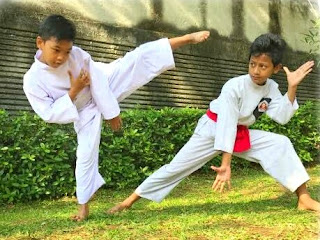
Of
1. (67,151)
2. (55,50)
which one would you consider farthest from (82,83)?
(67,151)

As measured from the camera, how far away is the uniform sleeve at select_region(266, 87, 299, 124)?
3711 mm

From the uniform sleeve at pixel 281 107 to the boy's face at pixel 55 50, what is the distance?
1.66 metres

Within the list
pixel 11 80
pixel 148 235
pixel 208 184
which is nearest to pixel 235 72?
pixel 208 184

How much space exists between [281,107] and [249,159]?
487mm

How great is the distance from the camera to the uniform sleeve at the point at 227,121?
349 cm

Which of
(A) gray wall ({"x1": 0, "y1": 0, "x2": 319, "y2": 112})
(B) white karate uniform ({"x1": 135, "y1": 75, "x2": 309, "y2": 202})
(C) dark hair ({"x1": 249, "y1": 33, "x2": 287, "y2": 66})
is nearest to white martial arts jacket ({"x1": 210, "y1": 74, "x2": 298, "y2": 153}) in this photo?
(B) white karate uniform ({"x1": 135, "y1": 75, "x2": 309, "y2": 202})

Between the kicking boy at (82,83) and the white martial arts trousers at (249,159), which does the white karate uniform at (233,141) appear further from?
the kicking boy at (82,83)

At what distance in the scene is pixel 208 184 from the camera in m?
5.84

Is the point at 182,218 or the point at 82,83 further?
the point at 82,83

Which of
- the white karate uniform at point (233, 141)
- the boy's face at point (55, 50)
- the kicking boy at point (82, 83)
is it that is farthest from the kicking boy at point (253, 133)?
the boy's face at point (55, 50)

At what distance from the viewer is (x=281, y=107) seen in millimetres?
3727

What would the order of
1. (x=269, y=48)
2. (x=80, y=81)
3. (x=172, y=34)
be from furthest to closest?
(x=172, y=34) → (x=269, y=48) → (x=80, y=81)

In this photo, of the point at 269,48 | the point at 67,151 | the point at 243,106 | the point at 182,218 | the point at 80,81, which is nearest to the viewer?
the point at 182,218

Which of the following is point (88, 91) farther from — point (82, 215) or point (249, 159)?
point (249, 159)
